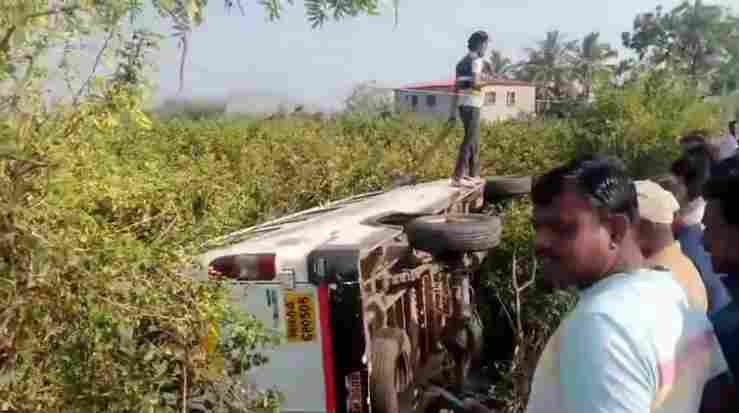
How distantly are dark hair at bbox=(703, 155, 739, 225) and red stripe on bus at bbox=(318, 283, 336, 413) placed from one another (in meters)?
1.98

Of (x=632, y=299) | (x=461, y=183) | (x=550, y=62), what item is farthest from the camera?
(x=550, y=62)

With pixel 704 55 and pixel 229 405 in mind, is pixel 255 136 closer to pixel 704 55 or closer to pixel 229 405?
pixel 229 405

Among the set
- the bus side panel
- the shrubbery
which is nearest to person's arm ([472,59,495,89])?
the shrubbery

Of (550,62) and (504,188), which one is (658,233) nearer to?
(504,188)

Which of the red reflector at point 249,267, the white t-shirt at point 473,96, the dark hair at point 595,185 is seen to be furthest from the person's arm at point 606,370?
the white t-shirt at point 473,96

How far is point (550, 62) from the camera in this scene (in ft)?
268

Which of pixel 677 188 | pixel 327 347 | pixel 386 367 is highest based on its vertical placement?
pixel 677 188

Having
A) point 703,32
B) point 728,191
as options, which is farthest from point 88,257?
point 703,32

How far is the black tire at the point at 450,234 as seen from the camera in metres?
4.77

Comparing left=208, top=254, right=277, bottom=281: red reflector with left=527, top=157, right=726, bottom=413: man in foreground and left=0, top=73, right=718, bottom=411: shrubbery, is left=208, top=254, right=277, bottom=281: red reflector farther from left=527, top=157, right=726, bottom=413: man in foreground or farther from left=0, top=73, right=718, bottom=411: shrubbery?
left=527, top=157, right=726, bottom=413: man in foreground

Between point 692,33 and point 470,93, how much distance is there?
57.7 meters

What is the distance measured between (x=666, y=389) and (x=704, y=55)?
5974 centimetres

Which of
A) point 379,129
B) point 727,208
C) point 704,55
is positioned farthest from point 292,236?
point 704,55

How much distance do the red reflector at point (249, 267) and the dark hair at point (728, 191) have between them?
2.15 metres
